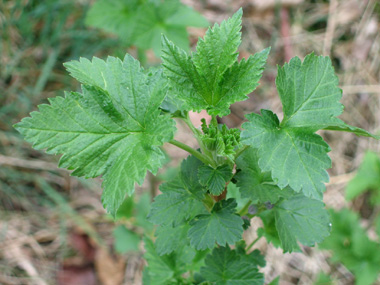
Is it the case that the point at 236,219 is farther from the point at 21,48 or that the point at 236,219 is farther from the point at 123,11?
the point at 21,48

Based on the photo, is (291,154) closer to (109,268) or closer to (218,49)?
(218,49)

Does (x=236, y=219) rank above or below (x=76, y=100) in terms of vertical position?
below

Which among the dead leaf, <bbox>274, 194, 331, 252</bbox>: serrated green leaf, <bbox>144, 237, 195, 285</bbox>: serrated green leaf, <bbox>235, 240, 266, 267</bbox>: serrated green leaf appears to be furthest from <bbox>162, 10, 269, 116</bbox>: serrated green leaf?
the dead leaf

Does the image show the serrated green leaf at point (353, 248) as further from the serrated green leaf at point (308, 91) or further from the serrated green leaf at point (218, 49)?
the serrated green leaf at point (218, 49)

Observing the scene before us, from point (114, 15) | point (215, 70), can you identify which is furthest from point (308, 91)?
point (114, 15)

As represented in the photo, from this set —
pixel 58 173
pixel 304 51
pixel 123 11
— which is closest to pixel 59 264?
pixel 58 173

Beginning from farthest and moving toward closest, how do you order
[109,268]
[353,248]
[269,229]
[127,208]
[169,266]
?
[109,268]
[127,208]
[353,248]
[169,266]
[269,229]

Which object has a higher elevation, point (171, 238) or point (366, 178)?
point (171, 238)
